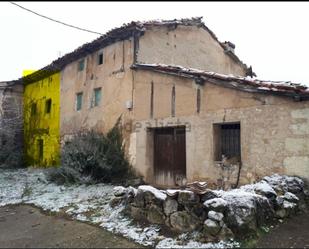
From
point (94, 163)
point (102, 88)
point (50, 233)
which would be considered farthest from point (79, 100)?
point (50, 233)

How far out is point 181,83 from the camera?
9.70 metres

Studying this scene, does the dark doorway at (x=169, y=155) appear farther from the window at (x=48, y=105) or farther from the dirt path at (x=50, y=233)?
the window at (x=48, y=105)

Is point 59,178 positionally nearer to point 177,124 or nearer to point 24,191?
point 24,191

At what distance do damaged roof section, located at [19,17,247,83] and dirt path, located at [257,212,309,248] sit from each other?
7.88m

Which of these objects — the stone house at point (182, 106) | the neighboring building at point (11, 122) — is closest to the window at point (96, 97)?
the stone house at point (182, 106)

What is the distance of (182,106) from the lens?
970cm

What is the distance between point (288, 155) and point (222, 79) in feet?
8.13

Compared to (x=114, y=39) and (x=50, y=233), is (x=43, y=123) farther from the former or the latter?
(x=50, y=233)

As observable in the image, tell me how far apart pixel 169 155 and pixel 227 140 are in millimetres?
2108

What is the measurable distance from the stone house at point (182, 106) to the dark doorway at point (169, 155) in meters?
0.03

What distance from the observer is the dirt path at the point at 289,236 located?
5211 millimetres

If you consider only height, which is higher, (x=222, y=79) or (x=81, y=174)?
(x=222, y=79)

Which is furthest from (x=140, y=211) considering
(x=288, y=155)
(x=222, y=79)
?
(x=222, y=79)

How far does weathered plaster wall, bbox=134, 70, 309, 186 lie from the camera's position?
7.41m
